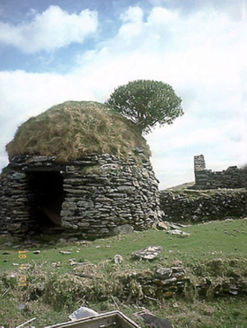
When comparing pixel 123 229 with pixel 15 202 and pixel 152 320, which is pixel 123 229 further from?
pixel 152 320

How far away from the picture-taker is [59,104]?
34.4ft

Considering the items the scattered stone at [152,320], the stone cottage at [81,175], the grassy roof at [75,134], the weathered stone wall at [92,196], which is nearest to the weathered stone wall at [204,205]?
the stone cottage at [81,175]

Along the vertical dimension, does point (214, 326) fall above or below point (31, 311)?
below

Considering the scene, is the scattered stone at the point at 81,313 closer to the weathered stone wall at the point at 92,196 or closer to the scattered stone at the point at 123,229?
the weathered stone wall at the point at 92,196

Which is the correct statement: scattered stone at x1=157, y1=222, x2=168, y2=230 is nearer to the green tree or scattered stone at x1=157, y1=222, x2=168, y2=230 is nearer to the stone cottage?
the stone cottage

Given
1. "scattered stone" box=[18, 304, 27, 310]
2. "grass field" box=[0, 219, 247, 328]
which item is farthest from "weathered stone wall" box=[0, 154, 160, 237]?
"scattered stone" box=[18, 304, 27, 310]

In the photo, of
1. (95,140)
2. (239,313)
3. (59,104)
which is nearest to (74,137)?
(95,140)

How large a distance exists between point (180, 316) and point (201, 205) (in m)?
8.19

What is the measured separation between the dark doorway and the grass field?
2680 millimetres

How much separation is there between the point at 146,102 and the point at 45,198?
523 cm

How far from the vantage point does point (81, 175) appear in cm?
780

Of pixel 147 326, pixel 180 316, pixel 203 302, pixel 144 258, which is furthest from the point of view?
pixel 144 258

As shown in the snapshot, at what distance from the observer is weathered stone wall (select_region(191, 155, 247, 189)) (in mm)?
14070

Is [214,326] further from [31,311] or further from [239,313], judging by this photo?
[31,311]
